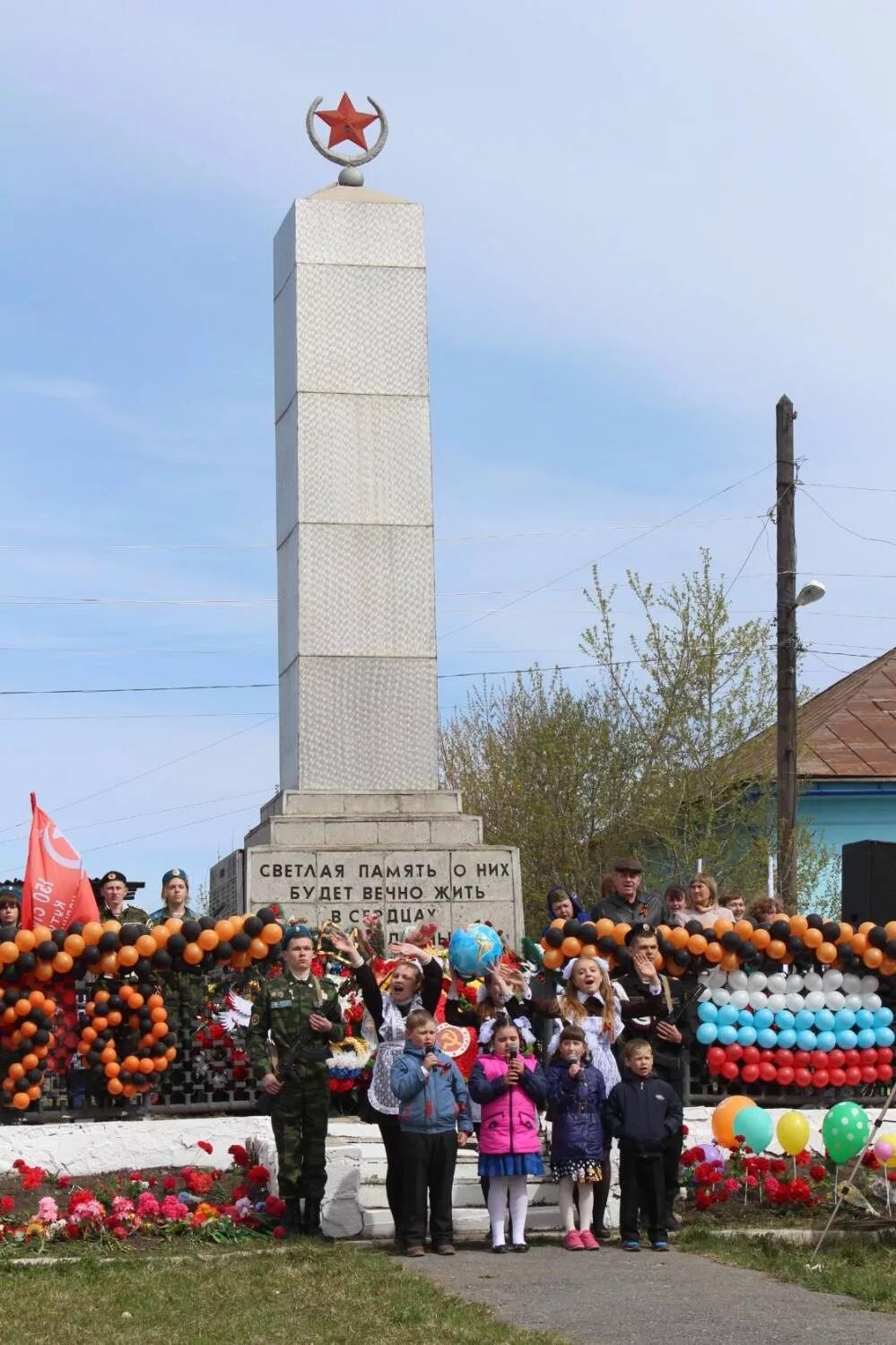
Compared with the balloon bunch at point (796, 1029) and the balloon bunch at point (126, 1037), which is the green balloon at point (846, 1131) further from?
the balloon bunch at point (126, 1037)

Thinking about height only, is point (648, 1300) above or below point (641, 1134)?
below

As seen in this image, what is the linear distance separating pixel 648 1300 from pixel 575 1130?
1.72 metres

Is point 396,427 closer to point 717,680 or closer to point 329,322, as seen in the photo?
point 329,322

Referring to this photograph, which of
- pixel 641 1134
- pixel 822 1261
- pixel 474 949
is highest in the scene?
pixel 474 949

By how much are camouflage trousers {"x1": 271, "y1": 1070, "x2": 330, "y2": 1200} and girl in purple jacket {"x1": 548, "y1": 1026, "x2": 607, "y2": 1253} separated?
1116mm

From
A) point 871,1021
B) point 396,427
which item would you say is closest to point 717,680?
point 396,427

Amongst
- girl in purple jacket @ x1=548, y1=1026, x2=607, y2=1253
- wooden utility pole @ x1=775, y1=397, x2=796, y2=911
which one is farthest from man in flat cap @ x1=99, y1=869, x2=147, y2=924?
wooden utility pole @ x1=775, y1=397, x2=796, y2=911

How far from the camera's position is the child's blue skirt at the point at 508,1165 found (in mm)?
9609

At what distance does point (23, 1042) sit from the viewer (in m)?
11.9

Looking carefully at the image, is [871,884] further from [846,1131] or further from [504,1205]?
[504,1205]

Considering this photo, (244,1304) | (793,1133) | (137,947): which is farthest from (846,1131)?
(137,947)

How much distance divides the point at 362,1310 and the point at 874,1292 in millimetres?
2050

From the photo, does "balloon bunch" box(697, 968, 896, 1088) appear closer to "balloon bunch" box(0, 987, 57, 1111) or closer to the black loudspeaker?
the black loudspeaker

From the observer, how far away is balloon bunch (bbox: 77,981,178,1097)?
12133 mm
